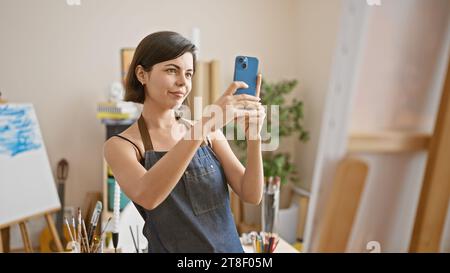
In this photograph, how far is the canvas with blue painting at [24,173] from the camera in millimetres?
1172

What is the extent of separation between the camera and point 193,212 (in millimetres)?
531

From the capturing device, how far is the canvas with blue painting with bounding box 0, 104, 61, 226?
117cm

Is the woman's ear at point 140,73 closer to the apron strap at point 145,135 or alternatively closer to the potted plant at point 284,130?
the apron strap at point 145,135

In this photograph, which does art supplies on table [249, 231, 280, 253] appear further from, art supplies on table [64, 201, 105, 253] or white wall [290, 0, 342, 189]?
white wall [290, 0, 342, 189]

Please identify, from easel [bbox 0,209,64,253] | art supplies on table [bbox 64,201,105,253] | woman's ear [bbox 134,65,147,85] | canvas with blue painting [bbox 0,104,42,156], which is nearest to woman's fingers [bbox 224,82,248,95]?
woman's ear [bbox 134,65,147,85]

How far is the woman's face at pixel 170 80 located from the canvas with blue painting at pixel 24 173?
76 cm

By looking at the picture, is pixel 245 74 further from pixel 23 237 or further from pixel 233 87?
pixel 23 237

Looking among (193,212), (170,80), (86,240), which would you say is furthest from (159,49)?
(86,240)

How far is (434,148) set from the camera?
0.88 m

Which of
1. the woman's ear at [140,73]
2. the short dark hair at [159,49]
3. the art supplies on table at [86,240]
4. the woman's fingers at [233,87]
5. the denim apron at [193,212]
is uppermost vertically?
the short dark hair at [159,49]

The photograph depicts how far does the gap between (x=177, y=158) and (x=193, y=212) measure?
0.32 ft

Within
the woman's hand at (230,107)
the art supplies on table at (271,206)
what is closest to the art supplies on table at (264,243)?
the art supplies on table at (271,206)

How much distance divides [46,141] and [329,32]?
0.81 meters
